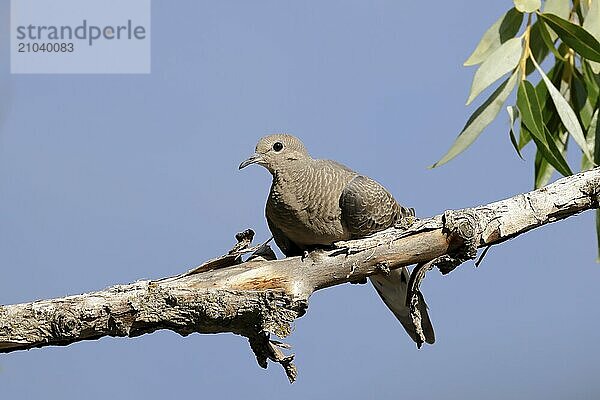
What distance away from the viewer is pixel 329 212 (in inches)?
86.5

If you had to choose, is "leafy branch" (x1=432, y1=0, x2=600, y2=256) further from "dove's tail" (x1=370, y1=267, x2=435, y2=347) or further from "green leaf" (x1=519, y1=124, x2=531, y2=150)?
"dove's tail" (x1=370, y1=267, x2=435, y2=347)

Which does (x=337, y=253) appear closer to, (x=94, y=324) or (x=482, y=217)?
(x=482, y=217)

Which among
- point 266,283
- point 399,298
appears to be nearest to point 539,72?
point 399,298

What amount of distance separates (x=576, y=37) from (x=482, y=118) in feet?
1.09

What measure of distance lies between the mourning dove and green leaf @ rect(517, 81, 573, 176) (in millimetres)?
394

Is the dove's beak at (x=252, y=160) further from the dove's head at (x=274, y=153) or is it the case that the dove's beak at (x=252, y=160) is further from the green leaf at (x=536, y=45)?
the green leaf at (x=536, y=45)

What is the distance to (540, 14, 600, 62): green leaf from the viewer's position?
236cm

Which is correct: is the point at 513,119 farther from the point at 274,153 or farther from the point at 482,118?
the point at 274,153

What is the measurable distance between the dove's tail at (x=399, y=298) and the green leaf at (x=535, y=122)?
0.49 m

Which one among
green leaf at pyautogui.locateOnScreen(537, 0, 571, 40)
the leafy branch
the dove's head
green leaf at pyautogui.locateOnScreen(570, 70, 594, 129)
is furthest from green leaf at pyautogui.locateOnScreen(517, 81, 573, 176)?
the dove's head

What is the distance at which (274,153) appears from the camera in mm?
2266

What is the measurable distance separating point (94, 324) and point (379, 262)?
1.93ft

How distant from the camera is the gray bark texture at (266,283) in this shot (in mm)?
1588

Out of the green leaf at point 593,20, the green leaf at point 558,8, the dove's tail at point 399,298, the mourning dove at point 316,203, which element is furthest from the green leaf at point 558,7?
the dove's tail at point 399,298
